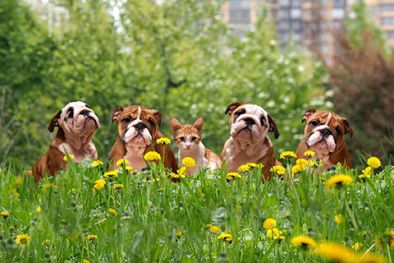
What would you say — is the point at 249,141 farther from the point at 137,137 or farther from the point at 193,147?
the point at 137,137

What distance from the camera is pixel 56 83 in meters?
17.2

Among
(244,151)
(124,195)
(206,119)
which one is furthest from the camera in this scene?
(206,119)

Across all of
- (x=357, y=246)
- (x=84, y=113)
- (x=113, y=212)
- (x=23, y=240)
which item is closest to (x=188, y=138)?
(x=84, y=113)

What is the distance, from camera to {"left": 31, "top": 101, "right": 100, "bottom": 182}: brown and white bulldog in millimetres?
7074

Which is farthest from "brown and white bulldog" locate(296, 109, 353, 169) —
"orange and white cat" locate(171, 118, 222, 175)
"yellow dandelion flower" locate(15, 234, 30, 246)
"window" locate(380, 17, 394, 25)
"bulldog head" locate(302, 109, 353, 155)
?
"window" locate(380, 17, 394, 25)

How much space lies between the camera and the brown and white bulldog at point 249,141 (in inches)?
263

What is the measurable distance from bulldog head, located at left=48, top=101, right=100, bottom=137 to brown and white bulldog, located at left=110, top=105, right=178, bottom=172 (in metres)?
0.24

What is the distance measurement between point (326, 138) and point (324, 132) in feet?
0.22

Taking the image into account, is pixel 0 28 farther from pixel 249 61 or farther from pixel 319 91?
pixel 319 91

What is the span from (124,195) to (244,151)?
76.4 inches

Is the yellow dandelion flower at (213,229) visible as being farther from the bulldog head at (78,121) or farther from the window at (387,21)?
the window at (387,21)

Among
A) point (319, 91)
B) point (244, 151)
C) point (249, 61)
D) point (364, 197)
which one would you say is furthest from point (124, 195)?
point (319, 91)

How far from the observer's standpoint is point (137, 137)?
21.7ft

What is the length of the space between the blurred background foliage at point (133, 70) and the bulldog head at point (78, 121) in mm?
6936
